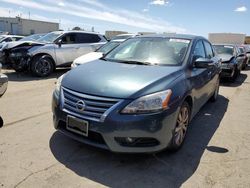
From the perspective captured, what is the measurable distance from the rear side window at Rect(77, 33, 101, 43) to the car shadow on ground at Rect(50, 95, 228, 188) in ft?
25.2

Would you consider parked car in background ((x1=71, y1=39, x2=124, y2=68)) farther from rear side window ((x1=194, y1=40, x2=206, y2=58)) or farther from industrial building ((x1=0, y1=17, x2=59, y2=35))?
industrial building ((x1=0, y1=17, x2=59, y2=35))

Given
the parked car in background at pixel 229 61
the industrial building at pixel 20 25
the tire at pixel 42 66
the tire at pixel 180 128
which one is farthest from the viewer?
the industrial building at pixel 20 25

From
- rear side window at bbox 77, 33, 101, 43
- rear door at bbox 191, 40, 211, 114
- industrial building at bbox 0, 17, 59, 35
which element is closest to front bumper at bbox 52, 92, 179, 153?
rear door at bbox 191, 40, 211, 114

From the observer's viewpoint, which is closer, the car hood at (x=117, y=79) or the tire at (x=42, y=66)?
the car hood at (x=117, y=79)

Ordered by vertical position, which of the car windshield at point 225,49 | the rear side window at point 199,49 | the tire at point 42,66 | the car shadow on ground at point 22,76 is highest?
the rear side window at point 199,49

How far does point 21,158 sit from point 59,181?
2.55 ft

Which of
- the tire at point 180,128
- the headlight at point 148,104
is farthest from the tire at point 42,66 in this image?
the headlight at point 148,104

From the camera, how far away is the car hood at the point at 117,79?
3.21 meters

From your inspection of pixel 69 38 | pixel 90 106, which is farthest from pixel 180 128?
pixel 69 38

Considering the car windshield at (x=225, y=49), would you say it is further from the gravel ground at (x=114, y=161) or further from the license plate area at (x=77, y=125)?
the license plate area at (x=77, y=125)

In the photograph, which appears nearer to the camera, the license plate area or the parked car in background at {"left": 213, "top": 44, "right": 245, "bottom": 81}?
the license plate area

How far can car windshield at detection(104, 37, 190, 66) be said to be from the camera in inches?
166

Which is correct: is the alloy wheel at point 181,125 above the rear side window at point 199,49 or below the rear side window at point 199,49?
below

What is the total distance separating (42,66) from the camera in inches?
392
